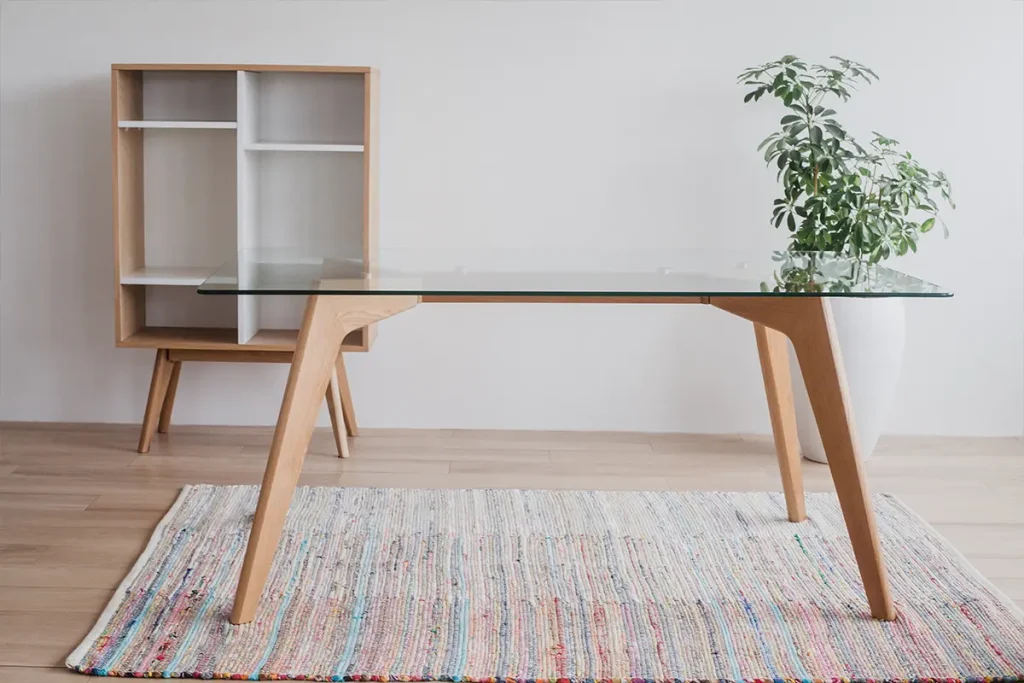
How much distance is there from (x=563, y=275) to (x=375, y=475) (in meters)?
1.28

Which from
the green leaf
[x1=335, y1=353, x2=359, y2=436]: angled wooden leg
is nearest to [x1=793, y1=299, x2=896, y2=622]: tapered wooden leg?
the green leaf

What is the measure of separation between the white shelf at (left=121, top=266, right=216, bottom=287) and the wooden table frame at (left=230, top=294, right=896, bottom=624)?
1.29 metres

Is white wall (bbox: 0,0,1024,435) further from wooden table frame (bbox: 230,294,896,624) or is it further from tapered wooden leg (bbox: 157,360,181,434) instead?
wooden table frame (bbox: 230,294,896,624)

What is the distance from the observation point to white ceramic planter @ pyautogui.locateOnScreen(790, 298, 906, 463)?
3393 millimetres

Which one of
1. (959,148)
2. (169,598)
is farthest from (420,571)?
(959,148)

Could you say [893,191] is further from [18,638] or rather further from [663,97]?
[18,638]

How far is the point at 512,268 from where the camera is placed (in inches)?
93.2

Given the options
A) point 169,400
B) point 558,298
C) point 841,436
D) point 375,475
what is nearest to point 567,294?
point 558,298

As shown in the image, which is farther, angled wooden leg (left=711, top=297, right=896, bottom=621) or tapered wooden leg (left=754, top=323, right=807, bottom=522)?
tapered wooden leg (left=754, top=323, right=807, bottom=522)

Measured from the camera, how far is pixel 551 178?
3744 mm

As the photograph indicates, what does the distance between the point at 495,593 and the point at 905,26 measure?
2.43 metres

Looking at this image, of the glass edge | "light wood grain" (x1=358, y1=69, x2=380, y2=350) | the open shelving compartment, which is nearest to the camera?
the glass edge

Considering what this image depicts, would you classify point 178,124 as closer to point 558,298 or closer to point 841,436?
point 558,298

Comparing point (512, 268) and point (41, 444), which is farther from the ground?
point (512, 268)
